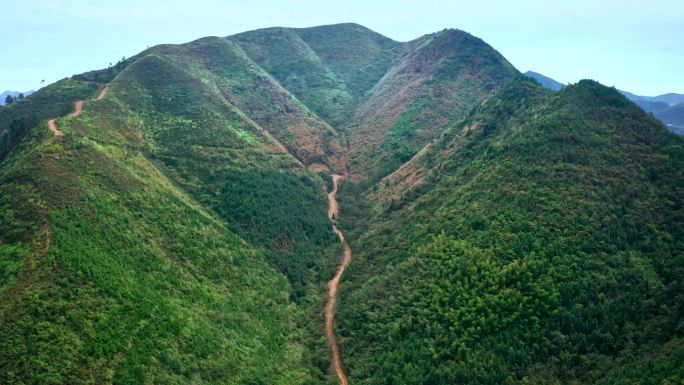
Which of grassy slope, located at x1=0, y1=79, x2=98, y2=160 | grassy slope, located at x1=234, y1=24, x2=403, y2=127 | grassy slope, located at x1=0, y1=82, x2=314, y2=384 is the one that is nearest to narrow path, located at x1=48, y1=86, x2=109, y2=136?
grassy slope, located at x1=0, y1=79, x2=98, y2=160

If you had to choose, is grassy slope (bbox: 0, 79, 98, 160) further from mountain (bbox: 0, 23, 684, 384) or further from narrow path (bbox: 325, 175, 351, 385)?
narrow path (bbox: 325, 175, 351, 385)

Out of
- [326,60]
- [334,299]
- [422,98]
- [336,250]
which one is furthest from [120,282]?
[326,60]

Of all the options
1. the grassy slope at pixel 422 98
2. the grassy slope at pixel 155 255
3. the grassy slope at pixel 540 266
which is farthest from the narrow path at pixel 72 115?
the grassy slope at pixel 422 98

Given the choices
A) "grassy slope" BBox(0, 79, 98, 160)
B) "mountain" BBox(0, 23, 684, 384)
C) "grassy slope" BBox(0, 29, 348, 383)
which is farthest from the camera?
"grassy slope" BBox(0, 79, 98, 160)

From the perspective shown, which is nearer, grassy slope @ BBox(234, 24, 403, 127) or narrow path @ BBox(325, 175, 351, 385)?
narrow path @ BBox(325, 175, 351, 385)

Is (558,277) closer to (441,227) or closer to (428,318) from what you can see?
(428,318)

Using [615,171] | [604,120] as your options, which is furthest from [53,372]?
[604,120]

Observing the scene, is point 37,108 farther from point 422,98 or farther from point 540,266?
point 540,266

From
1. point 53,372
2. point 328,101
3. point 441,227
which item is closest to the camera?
point 53,372
